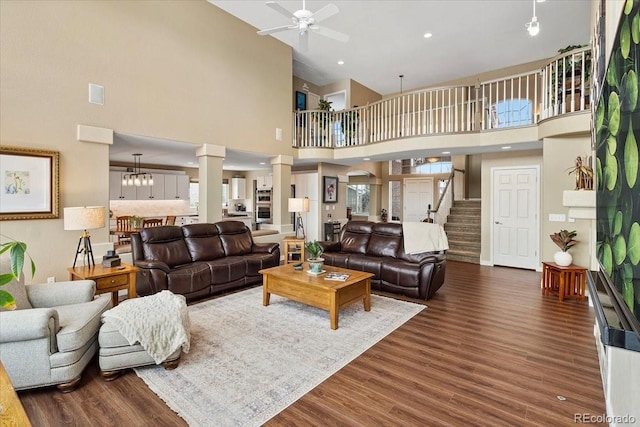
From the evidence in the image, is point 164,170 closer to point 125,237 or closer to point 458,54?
point 125,237

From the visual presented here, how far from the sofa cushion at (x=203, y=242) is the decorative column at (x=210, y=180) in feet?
2.33

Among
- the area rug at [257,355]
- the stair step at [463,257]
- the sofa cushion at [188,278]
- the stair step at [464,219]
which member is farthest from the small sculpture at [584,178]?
the sofa cushion at [188,278]

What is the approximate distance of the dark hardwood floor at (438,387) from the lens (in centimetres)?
210

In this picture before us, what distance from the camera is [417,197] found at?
35.8 ft

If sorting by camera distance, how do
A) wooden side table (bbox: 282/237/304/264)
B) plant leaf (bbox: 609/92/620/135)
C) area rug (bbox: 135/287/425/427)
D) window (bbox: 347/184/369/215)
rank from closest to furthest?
plant leaf (bbox: 609/92/620/135) < area rug (bbox: 135/287/425/427) < wooden side table (bbox: 282/237/304/264) < window (bbox: 347/184/369/215)

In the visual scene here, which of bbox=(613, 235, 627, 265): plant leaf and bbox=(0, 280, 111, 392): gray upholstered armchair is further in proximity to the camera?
bbox=(0, 280, 111, 392): gray upholstered armchair

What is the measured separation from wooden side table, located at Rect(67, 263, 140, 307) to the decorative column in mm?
2278

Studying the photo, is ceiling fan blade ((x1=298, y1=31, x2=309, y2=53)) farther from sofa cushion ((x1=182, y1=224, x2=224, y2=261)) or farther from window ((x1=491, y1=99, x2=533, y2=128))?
window ((x1=491, y1=99, x2=533, y2=128))

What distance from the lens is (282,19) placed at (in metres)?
6.22

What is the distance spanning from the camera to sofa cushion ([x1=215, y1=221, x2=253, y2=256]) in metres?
5.43

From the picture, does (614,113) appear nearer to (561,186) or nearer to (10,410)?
(10,410)

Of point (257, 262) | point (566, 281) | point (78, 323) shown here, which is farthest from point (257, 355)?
point (566, 281)

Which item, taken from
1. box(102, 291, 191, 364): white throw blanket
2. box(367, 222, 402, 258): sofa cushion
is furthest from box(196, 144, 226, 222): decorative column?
box(102, 291, 191, 364): white throw blanket

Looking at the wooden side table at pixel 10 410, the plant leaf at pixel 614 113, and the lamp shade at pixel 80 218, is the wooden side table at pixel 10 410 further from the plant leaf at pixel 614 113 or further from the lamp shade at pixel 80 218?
the plant leaf at pixel 614 113
